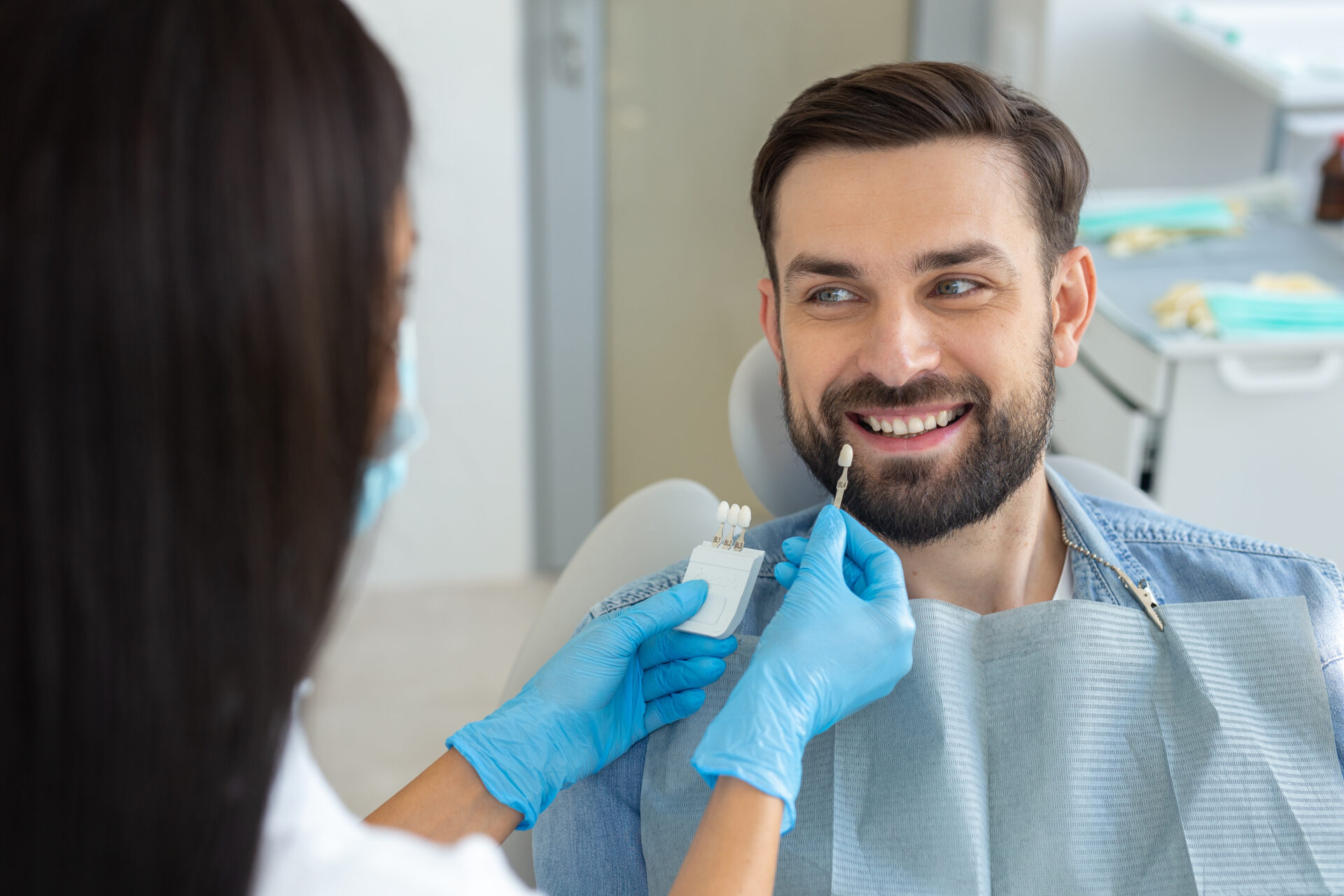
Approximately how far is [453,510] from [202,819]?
7.61ft

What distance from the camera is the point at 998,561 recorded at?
119cm

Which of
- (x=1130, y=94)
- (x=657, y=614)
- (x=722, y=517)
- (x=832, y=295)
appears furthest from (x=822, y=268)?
(x=1130, y=94)

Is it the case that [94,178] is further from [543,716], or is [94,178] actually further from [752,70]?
[752,70]

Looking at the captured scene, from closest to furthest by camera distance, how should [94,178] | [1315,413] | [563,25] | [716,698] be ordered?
[94,178]
[716,698]
[1315,413]
[563,25]

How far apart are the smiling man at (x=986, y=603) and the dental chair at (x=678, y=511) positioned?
0.22ft

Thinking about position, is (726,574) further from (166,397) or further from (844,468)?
(166,397)

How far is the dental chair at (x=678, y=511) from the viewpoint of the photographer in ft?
4.05

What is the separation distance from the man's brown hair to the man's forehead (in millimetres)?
14

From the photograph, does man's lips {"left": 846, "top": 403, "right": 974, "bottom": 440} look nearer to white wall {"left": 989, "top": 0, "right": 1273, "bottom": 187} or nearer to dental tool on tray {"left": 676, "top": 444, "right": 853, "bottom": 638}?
dental tool on tray {"left": 676, "top": 444, "right": 853, "bottom": 638}

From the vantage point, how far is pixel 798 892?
973mm

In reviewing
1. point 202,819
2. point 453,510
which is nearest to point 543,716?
point 202,819

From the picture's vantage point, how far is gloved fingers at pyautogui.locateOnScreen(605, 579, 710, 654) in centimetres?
102

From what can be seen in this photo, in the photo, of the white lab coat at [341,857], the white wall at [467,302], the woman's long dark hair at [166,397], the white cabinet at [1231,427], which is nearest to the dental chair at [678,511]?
the white lab coat at [341,857]

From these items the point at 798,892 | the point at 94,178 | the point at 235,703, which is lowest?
the point at 798,892
